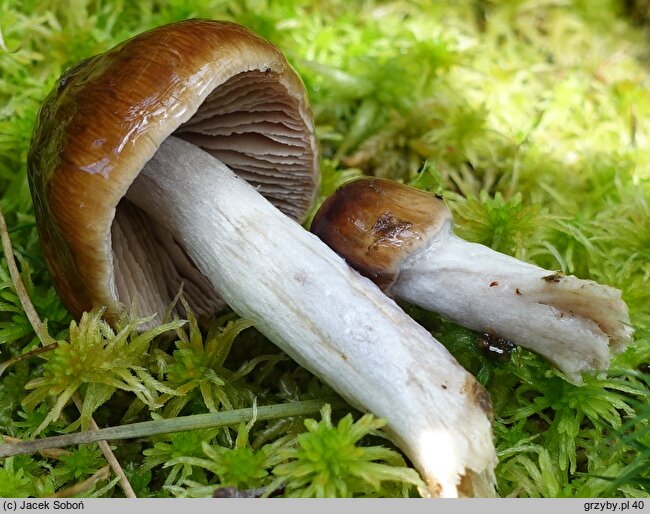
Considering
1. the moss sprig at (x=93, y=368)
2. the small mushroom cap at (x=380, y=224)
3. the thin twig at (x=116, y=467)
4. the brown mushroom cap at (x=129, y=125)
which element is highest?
the brown mushroom cap at (x=129, y=125)

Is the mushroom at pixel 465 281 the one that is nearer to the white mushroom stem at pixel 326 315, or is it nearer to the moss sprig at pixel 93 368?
the white mushroom stem at pixel 326 315

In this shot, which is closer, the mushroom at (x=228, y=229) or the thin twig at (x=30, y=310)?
the mushroom at (x=228, y=229)

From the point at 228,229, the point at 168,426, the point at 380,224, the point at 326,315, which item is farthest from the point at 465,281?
the point at 168,426

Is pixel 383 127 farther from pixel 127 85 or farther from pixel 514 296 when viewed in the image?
pixel 127 85

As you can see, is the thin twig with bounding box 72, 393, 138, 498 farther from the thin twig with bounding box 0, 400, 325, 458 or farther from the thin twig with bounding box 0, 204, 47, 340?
the thin twig with bounding box 0, 204, 47, 340

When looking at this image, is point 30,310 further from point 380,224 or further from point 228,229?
point 380,224

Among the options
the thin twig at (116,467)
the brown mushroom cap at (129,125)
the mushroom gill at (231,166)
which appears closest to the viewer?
the brown mushroom cap at (129,125)

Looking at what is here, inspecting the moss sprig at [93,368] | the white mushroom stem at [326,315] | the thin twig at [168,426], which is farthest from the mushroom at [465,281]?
the moss sprig at [93,368]
